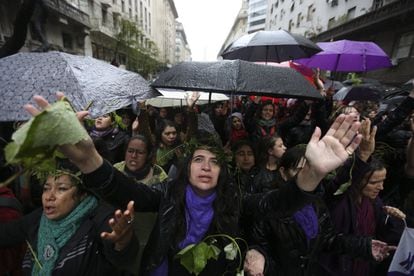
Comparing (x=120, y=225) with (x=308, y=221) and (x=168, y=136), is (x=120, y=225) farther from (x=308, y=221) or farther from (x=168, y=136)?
(x=168, y=136)

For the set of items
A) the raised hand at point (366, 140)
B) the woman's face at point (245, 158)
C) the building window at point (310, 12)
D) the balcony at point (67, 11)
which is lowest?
the woman's face at point (245, 158)

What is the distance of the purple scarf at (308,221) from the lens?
6.03 feet

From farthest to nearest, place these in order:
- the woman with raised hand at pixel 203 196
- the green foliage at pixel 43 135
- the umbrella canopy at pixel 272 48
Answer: the umbrella canopy at pixel 272 48, the woman with raised hand at pixel 203 196, the green foliage at pixel 43 135

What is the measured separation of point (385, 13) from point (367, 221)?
14792 millimetres

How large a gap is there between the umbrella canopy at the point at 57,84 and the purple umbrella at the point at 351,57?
4137 millimetres

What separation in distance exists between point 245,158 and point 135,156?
1272mm

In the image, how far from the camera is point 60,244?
1540mm

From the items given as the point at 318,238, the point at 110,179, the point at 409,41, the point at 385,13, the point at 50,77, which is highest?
the point at 385,13

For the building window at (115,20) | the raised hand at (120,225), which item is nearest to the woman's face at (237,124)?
the raised hand at (120,225)

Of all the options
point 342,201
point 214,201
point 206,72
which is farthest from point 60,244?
point 342,201

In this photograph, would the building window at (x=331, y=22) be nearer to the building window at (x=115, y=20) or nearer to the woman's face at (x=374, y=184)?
the building window at (x=115, y=20)

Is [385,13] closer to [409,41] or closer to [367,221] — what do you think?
[409,41]

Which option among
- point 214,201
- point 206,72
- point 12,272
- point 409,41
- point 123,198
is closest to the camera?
point 123,198

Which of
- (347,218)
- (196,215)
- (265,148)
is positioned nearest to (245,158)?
(265,148)
